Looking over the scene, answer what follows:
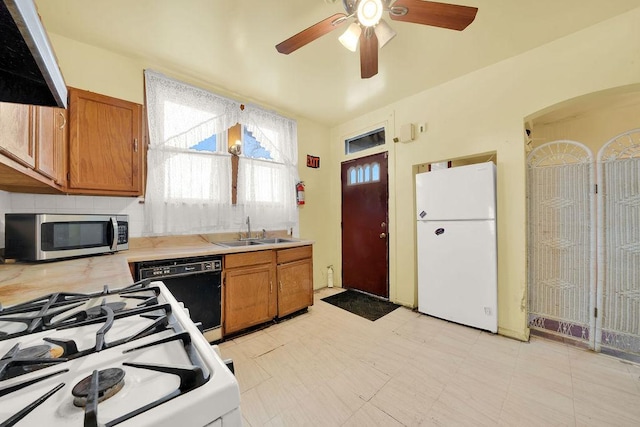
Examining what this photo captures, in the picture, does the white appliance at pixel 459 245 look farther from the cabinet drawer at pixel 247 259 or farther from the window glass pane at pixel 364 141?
the cabinet drawer at pixel 247 259

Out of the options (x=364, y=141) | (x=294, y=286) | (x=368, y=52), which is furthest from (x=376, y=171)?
(x=294, y=286)

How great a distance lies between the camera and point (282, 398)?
1.56 meters

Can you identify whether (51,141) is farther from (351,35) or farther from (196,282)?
(351,35)

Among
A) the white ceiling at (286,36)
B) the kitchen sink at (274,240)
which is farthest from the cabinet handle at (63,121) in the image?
the kitchen sink at (274,240)

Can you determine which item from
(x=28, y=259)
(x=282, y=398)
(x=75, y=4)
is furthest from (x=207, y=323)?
(x=75, y=4)

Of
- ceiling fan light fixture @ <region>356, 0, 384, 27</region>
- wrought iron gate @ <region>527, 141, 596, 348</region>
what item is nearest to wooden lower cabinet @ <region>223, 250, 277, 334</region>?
ceiling fan light fixture @ <region>356, 0, 384, 27</region>

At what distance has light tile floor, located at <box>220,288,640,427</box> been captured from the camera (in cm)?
141

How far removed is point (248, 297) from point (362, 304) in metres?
1.54

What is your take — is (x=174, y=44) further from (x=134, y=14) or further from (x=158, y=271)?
(x=158, y=271)

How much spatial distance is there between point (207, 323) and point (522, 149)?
129 inches

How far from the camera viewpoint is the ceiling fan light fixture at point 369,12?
1415 mm

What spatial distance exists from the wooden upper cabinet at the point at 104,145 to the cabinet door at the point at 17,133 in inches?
26.4

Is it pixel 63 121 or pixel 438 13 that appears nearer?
pixel 438 13

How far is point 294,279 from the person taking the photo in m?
2.71
